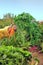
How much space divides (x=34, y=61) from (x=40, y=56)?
13.8ft

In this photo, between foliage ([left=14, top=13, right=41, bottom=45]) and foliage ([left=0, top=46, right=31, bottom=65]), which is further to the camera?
foliage ([left=14, top=13, right=41, bottom=45])

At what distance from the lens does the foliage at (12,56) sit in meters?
6.12

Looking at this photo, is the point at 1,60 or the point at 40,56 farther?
the point at 40,56

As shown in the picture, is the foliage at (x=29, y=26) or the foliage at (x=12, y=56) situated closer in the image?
the foliage at (x=12, y=56)

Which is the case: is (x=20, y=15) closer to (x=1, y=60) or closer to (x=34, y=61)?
(x=34, y=61)

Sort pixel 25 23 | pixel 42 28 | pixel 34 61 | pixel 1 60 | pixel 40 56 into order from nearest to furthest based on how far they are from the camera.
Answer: pixel 1 60
pixel 34 61
pixel 40 56
pixel 25 23
pixel 42 28

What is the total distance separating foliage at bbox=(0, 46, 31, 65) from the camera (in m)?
6.12

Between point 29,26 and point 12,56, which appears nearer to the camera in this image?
point 12,56

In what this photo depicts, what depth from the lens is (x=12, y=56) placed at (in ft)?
20.3

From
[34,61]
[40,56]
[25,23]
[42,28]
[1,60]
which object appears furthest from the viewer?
[42,28]

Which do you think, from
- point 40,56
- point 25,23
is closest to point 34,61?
point 40,56

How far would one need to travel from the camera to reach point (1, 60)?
6074 mm

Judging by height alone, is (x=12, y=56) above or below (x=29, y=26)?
below

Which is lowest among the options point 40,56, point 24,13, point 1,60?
point 40,56
